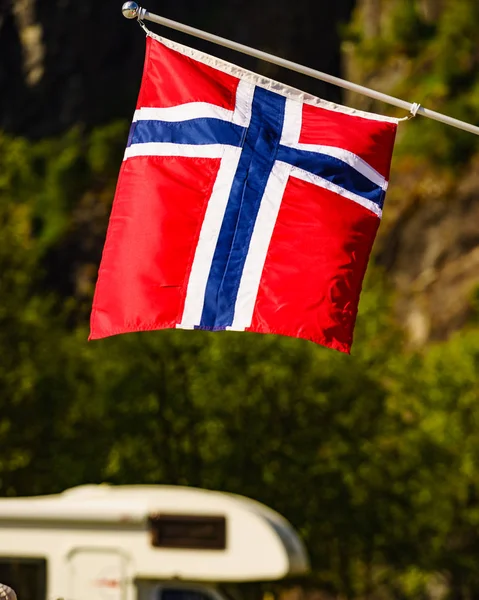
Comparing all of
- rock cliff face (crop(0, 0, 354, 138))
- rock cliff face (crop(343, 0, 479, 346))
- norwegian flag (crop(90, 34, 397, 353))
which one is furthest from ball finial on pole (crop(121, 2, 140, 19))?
rock cliff face (crop(0, 0, 354, 138))

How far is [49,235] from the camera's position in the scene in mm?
63625

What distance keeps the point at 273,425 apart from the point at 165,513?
19.3m

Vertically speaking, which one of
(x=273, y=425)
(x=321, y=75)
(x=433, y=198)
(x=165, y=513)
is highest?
(x=433, y=198)

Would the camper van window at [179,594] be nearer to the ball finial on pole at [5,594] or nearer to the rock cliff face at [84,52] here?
the ball finial on pole at [5,594]

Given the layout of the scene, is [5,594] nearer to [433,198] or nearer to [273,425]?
[273,425]

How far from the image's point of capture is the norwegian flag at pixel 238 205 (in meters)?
11.3

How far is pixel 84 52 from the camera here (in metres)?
70.1

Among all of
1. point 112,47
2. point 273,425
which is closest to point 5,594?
point 273,425

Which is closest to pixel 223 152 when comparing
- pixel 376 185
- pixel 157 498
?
pixel 376 185

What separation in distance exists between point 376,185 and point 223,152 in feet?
4.52

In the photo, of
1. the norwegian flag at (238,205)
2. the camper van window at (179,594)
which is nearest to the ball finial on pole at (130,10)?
the norwegian flag at (238,205)

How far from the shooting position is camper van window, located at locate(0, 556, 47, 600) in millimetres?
16406

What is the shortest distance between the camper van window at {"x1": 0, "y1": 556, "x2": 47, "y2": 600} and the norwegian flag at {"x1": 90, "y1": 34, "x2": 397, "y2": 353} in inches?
235

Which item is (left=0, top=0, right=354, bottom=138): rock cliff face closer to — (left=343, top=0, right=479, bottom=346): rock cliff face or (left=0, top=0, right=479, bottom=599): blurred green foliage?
(left=343, top=0, right=479, bottom=346): rock cliff face
